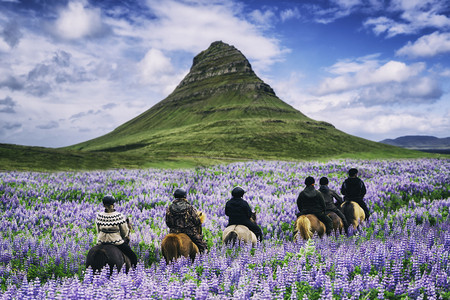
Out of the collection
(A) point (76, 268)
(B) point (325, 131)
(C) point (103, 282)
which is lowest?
(A) point (76, 268)

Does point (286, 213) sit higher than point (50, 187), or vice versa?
point (50, 187)

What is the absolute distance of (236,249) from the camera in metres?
8.80

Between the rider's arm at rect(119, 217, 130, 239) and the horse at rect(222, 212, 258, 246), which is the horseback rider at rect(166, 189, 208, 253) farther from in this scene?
the rider's arm at rect(119, 217, 130, 239)

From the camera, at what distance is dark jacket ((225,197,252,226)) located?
961 cm

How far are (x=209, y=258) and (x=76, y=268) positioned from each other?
373 centimetres

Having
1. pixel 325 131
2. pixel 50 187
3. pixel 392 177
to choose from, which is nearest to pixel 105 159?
pixel 50 187

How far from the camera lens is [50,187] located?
59.2 feet

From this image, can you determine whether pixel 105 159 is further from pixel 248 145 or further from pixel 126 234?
pixel 248 145

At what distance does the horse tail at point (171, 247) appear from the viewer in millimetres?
8234

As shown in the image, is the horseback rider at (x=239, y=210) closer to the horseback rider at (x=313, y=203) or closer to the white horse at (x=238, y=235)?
the white horse at (x=238, y=235)

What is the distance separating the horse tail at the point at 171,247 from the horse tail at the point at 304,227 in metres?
4.25

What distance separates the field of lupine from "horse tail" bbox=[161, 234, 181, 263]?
14.2 inches

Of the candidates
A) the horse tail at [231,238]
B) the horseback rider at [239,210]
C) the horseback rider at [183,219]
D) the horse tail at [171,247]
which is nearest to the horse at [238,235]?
the horse tail at [231,238]

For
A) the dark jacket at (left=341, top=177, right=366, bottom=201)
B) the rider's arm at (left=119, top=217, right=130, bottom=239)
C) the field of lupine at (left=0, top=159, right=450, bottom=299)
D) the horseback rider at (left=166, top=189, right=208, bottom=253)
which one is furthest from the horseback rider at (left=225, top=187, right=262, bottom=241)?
the dark jacket at (left=341, top=177, right=366, bottom=201)
